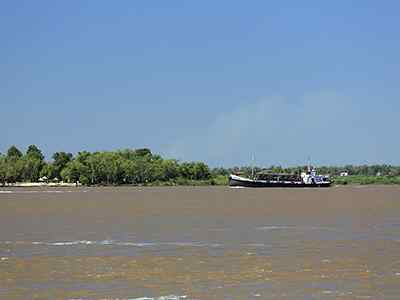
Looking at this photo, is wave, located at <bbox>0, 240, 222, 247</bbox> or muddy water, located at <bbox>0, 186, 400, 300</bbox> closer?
muddy water, located at <bbox>0, 186, 400, 300</bbox>

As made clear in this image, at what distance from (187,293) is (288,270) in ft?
19.1

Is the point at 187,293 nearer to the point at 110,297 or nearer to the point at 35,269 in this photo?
the point at 110,297

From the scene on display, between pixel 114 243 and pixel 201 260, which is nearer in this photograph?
pixel 201 260

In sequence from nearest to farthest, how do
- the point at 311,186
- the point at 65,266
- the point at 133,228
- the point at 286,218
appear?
the point at 65,266
the point at 133,228
the point at 286,218
the point at 311,186

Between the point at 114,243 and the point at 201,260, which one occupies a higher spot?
the point at 114,243

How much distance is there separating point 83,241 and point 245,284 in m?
17.5

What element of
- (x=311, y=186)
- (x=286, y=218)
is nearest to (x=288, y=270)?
(x=286, y=218)

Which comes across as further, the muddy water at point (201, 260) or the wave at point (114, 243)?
the wave at point (114, 243)

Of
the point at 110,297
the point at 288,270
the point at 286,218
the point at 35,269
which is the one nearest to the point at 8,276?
the point at 35,269

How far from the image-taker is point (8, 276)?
28281mm

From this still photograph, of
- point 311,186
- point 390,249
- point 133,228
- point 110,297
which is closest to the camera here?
point 110,297

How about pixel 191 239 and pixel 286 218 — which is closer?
pixel 191 239

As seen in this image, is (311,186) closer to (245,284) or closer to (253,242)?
(253,242)

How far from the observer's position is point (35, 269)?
30047mm
